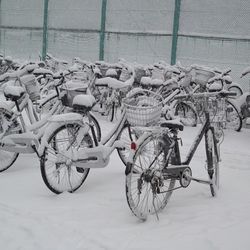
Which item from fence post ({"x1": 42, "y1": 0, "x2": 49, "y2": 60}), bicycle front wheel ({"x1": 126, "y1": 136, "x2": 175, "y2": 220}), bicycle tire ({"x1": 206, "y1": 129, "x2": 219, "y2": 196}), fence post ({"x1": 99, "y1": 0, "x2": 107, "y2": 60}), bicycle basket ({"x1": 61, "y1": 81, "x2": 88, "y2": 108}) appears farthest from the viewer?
fence post ({"x1": 42, "y1": 0, "x2": 49, "y2": 60})

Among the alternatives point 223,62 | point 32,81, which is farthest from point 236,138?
point 32,81

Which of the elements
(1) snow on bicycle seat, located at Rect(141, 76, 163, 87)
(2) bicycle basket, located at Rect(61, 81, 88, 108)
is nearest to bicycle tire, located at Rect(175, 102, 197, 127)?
(1) snow on bicycle seat, located at Rect(141, 76, 163, 87)

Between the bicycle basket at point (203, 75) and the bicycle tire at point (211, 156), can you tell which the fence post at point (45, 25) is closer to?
the bicycle basket at point (203, 75)

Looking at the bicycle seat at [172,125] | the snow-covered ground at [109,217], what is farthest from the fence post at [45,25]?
the bicycle seat at [172,125]

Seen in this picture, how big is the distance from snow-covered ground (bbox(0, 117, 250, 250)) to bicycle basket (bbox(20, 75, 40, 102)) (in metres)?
0.89

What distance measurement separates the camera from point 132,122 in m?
4.05

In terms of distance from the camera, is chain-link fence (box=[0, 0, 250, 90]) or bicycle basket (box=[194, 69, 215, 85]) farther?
chain-link fence (box=[0, 0, 250, 90])

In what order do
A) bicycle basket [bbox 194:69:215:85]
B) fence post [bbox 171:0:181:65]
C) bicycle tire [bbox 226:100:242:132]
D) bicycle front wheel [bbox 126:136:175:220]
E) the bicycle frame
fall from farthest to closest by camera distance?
fence post [bbox 171:0:181:65], bicycle tire [bbox 226:100:242:132], bicycle basket [bbox 194:69:215:85], the bicycle frame, bicycle front wheel [bbox 126:136:175:220]

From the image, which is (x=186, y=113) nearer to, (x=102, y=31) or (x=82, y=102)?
(x=102, y=31)

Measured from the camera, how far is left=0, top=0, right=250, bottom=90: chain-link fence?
367 inches

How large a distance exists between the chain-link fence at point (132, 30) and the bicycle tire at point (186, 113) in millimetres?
1948

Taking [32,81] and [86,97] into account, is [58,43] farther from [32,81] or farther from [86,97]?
[86,97]

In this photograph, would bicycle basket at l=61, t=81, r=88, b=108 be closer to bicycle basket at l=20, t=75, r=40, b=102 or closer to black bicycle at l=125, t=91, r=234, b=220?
bicycle basket at l=20, t=75, r=40, b=102

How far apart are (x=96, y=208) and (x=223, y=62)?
6.46m
